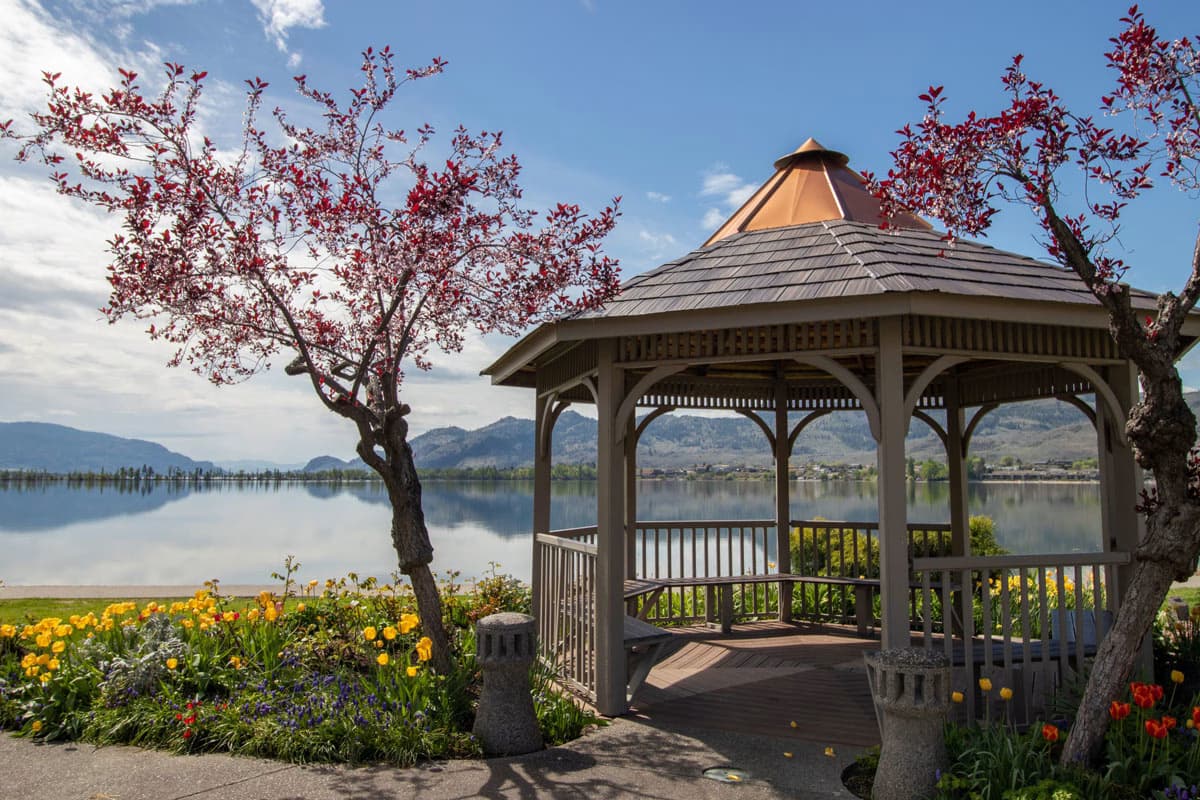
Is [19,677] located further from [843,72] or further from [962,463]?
[962,463]

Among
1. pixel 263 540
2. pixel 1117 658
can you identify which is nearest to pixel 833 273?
pixel 1117 658

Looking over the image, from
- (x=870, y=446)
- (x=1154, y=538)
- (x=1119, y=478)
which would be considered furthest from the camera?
(x=870, y=446)

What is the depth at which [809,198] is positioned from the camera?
7.65 meters

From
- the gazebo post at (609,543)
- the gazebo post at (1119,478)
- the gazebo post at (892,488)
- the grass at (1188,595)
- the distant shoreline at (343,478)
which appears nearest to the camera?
the gazebo post at (892,488)

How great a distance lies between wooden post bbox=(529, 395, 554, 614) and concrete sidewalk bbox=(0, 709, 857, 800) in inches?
93.6

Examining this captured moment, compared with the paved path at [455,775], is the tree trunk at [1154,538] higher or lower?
higher

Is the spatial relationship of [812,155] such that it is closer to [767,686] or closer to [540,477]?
[540,477]

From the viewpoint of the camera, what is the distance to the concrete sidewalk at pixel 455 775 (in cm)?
395

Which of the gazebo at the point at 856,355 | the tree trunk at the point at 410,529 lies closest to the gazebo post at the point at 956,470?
the gazebo at the point at 856,355

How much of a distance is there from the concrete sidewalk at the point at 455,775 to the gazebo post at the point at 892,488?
83 cm

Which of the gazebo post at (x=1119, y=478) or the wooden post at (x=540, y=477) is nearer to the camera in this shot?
the gazebo post at (x=1119, y=478)

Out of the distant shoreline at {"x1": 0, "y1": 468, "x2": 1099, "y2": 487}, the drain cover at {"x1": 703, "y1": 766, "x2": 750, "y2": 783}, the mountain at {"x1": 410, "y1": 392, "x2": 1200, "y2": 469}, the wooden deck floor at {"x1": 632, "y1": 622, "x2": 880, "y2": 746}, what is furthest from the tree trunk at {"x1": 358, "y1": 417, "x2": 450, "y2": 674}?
the distant shoreline at {"x1": 0, "y1": 468, "x2": 1099, "y2": 487}

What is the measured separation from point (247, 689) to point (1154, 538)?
5.08 meters

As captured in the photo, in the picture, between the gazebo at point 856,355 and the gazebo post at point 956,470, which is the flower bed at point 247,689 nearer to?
the gazebo at point 856,355
